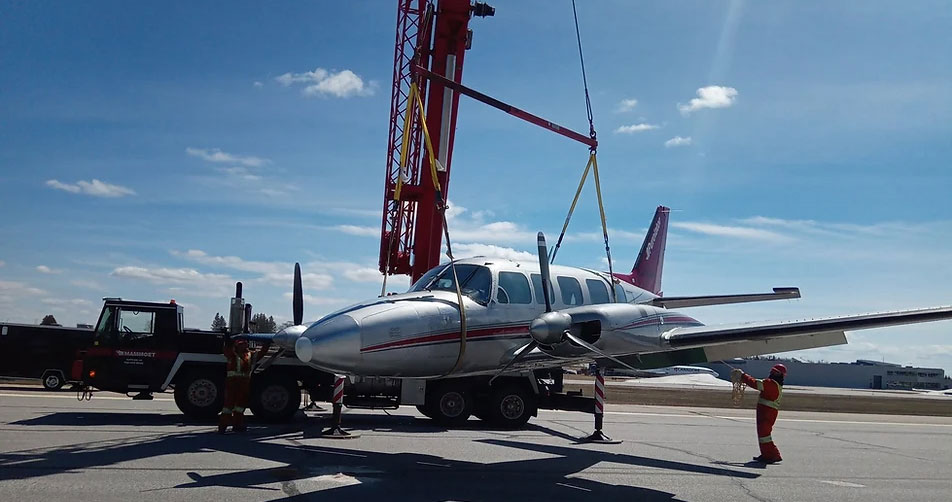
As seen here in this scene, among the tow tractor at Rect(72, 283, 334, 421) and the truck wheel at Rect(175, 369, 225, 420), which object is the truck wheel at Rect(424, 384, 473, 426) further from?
the truck wheel at Rect(175, 369, 225, 420)

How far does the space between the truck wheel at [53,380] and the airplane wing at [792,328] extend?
20.0 m

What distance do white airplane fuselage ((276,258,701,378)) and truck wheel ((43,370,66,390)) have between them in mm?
14329

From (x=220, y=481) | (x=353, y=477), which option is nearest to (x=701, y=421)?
(x=353, y=477)

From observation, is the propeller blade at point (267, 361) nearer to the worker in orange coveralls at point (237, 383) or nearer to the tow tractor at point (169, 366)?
the tow tractor at point (169, 366)

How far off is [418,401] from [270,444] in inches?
172

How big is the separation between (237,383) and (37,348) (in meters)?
12.1

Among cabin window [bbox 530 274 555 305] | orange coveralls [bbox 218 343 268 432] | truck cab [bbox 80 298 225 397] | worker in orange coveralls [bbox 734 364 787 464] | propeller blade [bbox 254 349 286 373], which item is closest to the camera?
worker in orange coveralls [bbox 734 364 787 464]

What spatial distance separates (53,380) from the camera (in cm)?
2359

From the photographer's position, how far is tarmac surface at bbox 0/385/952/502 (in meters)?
8.93

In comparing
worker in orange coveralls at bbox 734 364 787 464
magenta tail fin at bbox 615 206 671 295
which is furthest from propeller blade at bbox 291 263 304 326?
magenta tail fin at bbox 615 206 671 295

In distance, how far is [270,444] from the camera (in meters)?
12.9

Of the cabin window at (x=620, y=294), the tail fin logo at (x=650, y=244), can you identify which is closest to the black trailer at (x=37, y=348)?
the cabin window at (x=620, y=294)

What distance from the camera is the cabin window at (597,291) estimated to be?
14.9 m

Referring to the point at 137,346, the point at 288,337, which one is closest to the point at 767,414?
the point at 288,337
